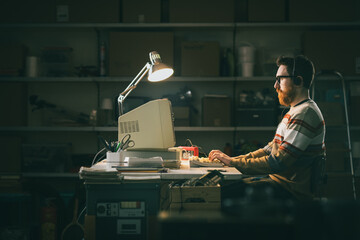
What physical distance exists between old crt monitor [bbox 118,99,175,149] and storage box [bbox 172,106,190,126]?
1.49 metres

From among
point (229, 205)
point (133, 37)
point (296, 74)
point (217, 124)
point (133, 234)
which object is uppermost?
point (133, 37)

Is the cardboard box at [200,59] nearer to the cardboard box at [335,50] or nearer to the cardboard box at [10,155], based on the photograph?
the cardboard box at [335,50]

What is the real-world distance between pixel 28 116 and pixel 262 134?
8.45 feet

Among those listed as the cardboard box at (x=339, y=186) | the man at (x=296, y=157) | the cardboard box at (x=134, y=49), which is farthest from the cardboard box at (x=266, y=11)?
the man at (x=296, y=157)

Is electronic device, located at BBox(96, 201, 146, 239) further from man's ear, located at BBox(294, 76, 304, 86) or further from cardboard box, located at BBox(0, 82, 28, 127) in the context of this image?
cardboard box, located at BBox(0, 82, 28, 127)

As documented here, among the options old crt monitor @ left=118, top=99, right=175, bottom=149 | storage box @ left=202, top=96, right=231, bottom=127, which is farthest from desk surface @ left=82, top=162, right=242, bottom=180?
storage box @ left=202, top=96, right=231, bottom=127

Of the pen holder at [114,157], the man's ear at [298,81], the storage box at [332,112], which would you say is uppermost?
the man's ear at [298,81]

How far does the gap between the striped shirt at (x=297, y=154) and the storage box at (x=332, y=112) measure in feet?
5.95

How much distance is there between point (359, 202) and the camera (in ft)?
3.15

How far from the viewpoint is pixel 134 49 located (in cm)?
388

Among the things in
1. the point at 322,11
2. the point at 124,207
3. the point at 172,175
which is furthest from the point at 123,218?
the point at 322,11

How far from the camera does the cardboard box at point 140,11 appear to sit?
12.8 feet

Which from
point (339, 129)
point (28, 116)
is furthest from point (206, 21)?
point (28, 116)

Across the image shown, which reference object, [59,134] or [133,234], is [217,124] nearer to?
[59,134]
